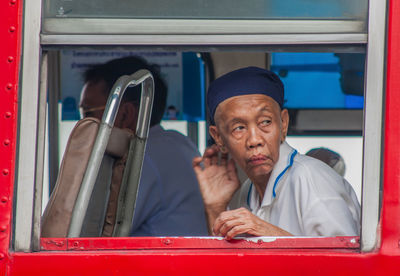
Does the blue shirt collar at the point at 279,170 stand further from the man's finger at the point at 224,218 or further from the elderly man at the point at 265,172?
the man's finger at the point at 224,218

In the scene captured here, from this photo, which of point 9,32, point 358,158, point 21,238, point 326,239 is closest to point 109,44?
point 9,32

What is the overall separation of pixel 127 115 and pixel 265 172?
0.91 m

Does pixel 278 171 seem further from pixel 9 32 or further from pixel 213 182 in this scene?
pixel 9 32

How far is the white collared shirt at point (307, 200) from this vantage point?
6.36ft

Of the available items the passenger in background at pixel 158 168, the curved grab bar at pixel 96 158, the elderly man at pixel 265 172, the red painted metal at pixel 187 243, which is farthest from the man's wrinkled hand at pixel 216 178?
the red painted metal at pixel 187 243

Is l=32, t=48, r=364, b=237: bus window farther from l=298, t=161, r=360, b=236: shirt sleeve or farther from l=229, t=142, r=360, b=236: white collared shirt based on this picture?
l=298, t=161, r=360, b=236: shirt sleeve

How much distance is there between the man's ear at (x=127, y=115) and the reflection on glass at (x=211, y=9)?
3.81 ft

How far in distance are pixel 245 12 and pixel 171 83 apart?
2046 millimetres

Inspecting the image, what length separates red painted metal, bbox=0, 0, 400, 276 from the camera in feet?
5.59

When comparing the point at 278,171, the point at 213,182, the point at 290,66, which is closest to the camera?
the point at 278,171

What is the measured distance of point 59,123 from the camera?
378 cm

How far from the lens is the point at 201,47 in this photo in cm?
171

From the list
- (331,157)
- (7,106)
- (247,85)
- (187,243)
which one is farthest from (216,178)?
(331,157)
